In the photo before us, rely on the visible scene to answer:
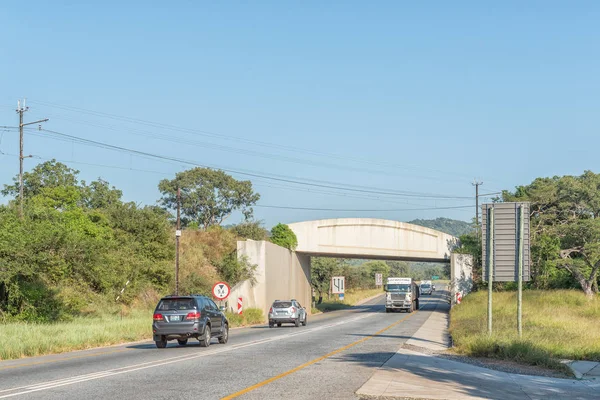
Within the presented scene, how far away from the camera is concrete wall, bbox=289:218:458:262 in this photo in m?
69.2

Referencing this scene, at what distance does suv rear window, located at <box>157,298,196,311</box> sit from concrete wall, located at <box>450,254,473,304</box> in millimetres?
51522

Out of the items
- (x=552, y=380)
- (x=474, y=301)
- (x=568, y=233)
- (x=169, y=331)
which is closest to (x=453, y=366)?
(x=552, y=380)

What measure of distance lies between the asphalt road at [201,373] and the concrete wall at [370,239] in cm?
4394

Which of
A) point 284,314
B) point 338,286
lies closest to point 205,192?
point 338,286

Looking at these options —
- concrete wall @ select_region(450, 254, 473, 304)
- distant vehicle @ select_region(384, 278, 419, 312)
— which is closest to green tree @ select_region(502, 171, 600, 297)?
concrete wall @ select_region(450, 254, 473, 304)

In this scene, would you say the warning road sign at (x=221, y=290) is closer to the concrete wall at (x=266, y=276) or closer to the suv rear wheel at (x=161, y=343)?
the concrete wall at (x=266, y=276)

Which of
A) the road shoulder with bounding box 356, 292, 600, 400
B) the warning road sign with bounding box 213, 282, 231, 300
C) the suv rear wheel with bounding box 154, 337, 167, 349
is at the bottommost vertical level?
the suv rear wheel with bounding box 154, 337, 167, 349

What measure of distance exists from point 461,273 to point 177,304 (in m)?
52.6

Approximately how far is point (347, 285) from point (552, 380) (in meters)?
123

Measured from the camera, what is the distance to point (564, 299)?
5112 cm

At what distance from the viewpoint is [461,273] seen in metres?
74.1

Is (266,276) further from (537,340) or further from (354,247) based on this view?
(537,340)

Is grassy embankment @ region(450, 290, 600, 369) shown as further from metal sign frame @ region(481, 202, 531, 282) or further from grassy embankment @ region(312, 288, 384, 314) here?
grassy embankment @ region(312, 288, 384, 314)

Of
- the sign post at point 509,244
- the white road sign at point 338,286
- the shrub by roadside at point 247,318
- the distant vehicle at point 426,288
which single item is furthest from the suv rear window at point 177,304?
the distant vehicle at point 426,288
